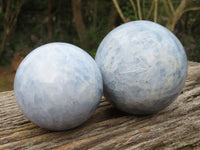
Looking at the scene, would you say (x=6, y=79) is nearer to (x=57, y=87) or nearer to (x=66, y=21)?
(x=66, y=21)

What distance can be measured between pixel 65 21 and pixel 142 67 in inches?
315

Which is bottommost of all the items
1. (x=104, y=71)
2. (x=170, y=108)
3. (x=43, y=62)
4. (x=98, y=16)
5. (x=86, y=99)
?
(x=170, y=108)

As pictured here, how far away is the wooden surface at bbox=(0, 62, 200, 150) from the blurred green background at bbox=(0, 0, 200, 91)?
4.68 m

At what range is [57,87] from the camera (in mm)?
2012

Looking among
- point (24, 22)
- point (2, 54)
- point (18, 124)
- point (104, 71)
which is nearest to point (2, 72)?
point (2, 54)

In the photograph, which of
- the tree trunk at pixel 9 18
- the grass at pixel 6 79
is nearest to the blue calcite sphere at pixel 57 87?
the grass at pixel 6 79

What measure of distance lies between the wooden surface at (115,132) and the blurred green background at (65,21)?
4.68 m

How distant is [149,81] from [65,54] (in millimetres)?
804

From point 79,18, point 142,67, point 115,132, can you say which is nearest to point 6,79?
point 79,18

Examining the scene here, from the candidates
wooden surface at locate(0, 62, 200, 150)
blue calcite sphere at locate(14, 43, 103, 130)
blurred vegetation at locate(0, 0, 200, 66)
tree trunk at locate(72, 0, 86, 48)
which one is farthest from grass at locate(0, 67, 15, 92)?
blue calcite sphere at locate(14, 43, 103, 130)

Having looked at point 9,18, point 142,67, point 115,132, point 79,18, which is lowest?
point 115,132

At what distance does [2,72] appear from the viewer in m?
7.68

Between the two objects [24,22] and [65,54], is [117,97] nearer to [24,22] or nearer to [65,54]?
[65,54]

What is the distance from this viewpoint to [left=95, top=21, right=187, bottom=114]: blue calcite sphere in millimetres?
2262
